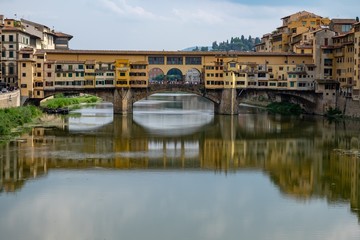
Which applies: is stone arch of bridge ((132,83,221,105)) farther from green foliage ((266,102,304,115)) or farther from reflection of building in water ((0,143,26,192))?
reflection of building in water ((0,143,26,192))

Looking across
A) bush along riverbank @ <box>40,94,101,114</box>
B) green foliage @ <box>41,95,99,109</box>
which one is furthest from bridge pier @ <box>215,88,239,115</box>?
green foliage @ <box>41,95,99,109</box>

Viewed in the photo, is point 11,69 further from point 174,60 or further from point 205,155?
point 205,155

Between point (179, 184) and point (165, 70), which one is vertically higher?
point (165, 70)

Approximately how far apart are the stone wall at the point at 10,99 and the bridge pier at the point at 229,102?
15393 millimetres

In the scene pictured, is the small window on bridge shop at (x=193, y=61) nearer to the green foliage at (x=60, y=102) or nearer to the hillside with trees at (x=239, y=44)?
the green foliage at (x=60, y=102)

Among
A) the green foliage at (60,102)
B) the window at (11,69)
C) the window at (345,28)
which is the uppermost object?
the window at (345,28)

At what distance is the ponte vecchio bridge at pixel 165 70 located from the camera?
49500mm

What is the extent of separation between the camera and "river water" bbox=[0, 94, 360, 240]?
57.1ft

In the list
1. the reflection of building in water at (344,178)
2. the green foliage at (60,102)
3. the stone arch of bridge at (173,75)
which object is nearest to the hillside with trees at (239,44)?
the stone arch of bridge at (173,75)

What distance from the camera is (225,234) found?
16938 millimetres

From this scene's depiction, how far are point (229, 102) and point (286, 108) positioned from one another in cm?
686

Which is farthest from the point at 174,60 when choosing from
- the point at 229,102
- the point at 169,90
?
the point at 229,102

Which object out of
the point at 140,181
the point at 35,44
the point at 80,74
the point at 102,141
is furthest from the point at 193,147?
the point at 35,44

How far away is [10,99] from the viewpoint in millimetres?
41594
